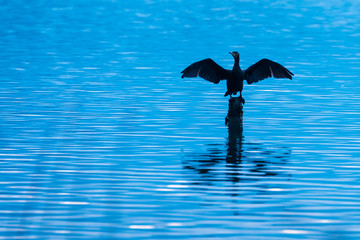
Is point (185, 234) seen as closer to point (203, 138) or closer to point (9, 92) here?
point (203, 138)

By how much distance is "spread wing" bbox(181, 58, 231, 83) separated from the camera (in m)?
25.5

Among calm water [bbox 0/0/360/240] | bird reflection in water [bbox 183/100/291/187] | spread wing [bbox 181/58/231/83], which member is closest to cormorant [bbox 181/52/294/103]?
spread wing [bbox 181/58/231/83]

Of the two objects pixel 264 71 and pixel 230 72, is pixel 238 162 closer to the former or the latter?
pixel 230 72

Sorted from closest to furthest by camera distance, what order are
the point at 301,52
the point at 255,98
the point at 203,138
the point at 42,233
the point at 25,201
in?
1. the point at 42,233
2. the point at 25,201
3. the point at 203,138
4. the point at 255,98
5. the point at 301,52

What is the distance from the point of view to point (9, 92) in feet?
105

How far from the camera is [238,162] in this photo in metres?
19.6

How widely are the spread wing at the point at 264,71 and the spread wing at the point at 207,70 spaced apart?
0.72 metres

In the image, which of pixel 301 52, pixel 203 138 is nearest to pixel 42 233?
pixel 203 138

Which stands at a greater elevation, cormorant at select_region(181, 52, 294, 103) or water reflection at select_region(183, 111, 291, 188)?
cormorant at select_region(181, 52, 294, 103)

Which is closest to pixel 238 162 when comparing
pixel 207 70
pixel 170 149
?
pixel 170 149

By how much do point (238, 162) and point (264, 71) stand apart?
6835 mm

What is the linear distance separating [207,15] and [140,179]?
76.9 metres

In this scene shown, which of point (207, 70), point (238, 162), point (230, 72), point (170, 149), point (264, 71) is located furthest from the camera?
point (264, 71)

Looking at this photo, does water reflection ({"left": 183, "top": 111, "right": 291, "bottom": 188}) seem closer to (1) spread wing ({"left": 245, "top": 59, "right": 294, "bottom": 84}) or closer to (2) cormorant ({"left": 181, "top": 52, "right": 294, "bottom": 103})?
(2) cormorant ({"left": 181, "top": 52, "right": 294, "bottom": 103})
